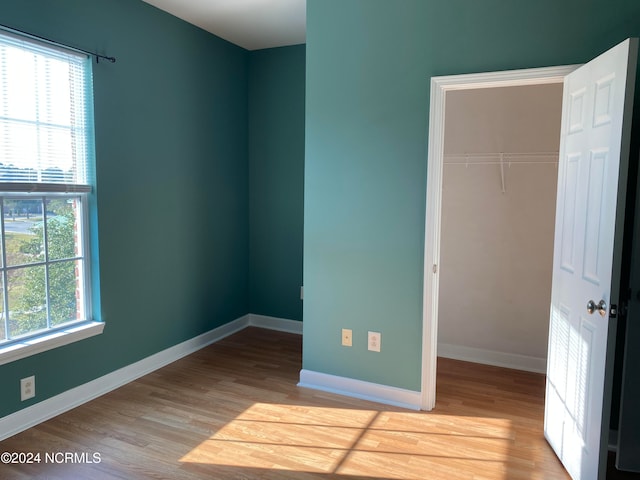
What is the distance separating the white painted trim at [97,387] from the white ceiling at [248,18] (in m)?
2.59

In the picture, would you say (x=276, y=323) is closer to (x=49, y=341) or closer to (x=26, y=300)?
(x=49, y=341)

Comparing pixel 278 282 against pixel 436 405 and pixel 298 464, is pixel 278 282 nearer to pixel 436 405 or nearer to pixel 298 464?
pixel 436 405

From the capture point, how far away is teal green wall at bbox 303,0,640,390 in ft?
8.87

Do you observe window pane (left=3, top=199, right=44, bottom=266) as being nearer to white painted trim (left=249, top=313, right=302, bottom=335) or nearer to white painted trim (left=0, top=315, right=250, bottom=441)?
white painted trim (left=0, top=315, right=250, bottom=441)

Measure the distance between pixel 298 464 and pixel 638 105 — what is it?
8.22 feet

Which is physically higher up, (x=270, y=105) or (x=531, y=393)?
(x=270, y=105)

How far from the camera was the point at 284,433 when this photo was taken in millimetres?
2668

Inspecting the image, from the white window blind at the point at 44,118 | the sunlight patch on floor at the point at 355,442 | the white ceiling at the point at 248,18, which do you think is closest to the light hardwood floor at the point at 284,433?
the sunlight patch on floor at the point at 355,442

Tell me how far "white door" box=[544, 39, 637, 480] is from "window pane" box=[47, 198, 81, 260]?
287cm

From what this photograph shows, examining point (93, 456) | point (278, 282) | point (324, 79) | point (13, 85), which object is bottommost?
point (93, 456)

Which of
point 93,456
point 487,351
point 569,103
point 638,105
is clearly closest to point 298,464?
point 93,456

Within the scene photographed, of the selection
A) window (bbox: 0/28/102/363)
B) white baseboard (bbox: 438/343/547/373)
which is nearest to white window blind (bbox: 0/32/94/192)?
window (bbox: 0/28/102/363)

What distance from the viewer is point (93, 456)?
2.42 m

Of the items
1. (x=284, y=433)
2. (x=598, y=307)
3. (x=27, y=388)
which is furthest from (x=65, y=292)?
(x=598, y=307)
